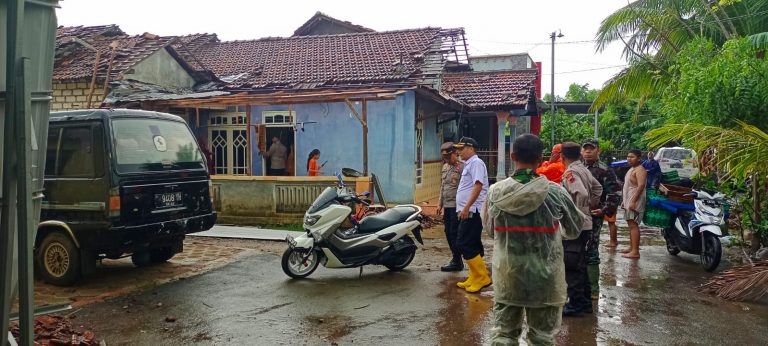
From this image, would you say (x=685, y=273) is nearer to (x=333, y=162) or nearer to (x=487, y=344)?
(x=487, y=344)

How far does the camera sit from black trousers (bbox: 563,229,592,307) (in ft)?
16.6

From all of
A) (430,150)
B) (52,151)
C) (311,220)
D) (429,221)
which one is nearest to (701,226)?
(311,220)

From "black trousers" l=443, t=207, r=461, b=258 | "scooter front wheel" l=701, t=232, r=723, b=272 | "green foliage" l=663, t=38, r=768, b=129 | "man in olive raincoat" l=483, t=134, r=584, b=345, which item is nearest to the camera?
"man in olive raincoat" l=483, t=134, r=584, b=345

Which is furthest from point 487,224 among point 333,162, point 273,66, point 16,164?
point 273,66

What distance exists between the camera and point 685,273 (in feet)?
23.3

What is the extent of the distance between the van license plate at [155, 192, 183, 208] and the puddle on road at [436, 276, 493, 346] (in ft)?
10.5

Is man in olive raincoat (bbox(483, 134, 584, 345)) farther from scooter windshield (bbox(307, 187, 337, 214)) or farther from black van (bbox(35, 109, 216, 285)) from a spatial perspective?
black van (bbox(35, 109, 216, 285))

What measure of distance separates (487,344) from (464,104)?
1151 cm

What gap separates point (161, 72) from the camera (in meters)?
15.5

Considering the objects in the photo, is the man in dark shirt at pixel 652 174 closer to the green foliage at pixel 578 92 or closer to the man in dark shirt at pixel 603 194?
the man in dark shirt at pixel 603 194

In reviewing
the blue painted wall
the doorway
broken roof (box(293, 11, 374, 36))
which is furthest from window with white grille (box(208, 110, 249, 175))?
broken roof (box(293, 11, 374, 36))

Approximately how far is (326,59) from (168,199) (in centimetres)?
1082

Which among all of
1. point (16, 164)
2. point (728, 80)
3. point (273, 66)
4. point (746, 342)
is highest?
point (273, 66)

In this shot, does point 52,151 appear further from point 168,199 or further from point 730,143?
point 730,143
